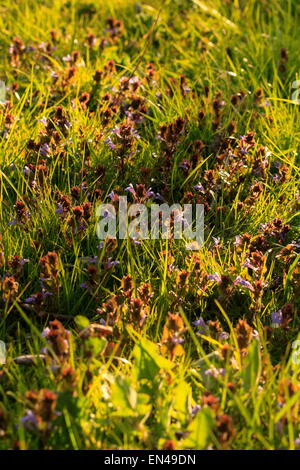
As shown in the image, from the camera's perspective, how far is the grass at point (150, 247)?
2.58 meters

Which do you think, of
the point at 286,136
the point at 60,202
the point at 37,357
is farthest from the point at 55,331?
the point at 286,136

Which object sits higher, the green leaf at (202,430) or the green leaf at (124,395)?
the green leaf at (124,395)

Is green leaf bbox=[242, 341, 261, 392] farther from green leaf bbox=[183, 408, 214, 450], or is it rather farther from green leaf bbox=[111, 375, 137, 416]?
green leaf bbox=[111, 375, 137, 416]

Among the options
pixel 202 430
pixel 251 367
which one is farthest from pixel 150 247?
pixel 202 430

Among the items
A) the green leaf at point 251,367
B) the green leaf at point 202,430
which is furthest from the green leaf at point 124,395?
the green leaf at point 251,367

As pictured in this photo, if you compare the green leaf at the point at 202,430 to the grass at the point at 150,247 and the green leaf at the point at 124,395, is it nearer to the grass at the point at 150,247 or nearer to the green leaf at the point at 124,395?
the grass at the point at 150,247

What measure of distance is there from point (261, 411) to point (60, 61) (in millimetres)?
3764

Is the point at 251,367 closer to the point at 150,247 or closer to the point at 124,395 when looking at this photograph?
the point at 124,395

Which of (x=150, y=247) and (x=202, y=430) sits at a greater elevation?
(x=150, y=247)

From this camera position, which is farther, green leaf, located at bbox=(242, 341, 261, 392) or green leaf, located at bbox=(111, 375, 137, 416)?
green leaf, located at bbox=(242, 341, 261, 392)

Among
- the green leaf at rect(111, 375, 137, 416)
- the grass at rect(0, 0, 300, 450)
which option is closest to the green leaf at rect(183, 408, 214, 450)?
the grass at rect(0, 0, 300, 450)

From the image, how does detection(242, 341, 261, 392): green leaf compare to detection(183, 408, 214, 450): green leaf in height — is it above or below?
above

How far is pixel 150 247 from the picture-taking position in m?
3.63

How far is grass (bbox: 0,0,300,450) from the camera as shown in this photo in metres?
2.58
